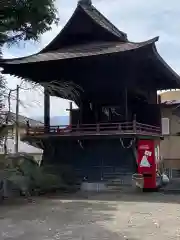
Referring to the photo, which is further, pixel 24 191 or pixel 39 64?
pixel 39 64

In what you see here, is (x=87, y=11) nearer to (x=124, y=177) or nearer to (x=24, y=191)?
(x=124, y=177)

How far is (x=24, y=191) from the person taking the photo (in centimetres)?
1533

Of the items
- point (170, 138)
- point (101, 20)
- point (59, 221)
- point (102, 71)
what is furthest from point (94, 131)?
point (170, 138)

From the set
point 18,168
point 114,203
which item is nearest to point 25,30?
point 18,168

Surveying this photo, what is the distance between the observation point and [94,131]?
1986 centimetres

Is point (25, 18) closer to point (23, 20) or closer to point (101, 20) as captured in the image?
point (23, 20)

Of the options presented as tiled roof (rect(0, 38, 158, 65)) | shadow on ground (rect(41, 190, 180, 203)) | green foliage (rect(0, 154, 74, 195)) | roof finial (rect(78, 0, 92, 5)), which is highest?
roof finial (rect(78, 0, 92, 5))

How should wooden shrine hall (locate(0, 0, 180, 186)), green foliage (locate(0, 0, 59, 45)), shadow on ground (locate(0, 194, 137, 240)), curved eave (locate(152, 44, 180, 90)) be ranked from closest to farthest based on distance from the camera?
shadow on ground (locate(0, 194, 137, 240)) → green foliage (locate(0, 0, 59, 45)) → wooden shrine hall (locate(0, 0, 180, 186)) → curved eave (locate(152, 44, 180, 90))

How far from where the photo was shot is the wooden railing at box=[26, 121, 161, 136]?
19312mm

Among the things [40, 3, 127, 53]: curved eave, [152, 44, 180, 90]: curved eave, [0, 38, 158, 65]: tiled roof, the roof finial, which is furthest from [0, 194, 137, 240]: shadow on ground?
the roof finial

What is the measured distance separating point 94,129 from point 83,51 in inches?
152

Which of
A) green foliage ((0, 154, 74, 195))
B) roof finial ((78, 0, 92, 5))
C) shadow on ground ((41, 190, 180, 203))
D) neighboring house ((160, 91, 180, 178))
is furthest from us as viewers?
neighboring house ((160, 91, 180, 178))

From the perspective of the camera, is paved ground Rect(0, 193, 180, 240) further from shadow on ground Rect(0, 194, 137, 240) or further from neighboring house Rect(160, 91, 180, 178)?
neighboring house Rect(160, 91, 180, 178)

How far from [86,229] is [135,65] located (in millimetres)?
12481
